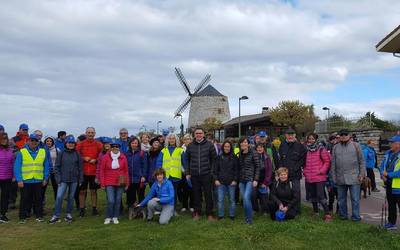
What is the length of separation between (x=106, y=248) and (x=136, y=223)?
2.02m

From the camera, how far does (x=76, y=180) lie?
30.7 ft

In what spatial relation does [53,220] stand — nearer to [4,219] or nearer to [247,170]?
[4,219]

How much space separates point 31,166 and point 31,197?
764mm

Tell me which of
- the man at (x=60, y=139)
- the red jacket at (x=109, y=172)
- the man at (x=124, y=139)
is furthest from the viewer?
the man at (x=60, y=139)

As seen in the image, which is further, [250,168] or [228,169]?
[228,169]

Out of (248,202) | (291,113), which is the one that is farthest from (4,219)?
(291,113)

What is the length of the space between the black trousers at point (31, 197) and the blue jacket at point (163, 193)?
2256 millimetres

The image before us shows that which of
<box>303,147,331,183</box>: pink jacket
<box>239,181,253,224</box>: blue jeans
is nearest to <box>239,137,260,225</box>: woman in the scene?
<box>239,181,253,224</box>: blue jeans

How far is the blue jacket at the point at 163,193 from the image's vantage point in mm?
8992

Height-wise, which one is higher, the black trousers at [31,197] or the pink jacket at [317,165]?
the pink jacket at [317,165]

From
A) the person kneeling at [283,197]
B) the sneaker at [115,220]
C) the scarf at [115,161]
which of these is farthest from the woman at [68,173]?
the person kneeling at [283,197]

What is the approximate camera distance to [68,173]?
9234 mm

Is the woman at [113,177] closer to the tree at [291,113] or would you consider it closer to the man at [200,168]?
the man at [200,168]

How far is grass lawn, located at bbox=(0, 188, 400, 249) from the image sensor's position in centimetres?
679
